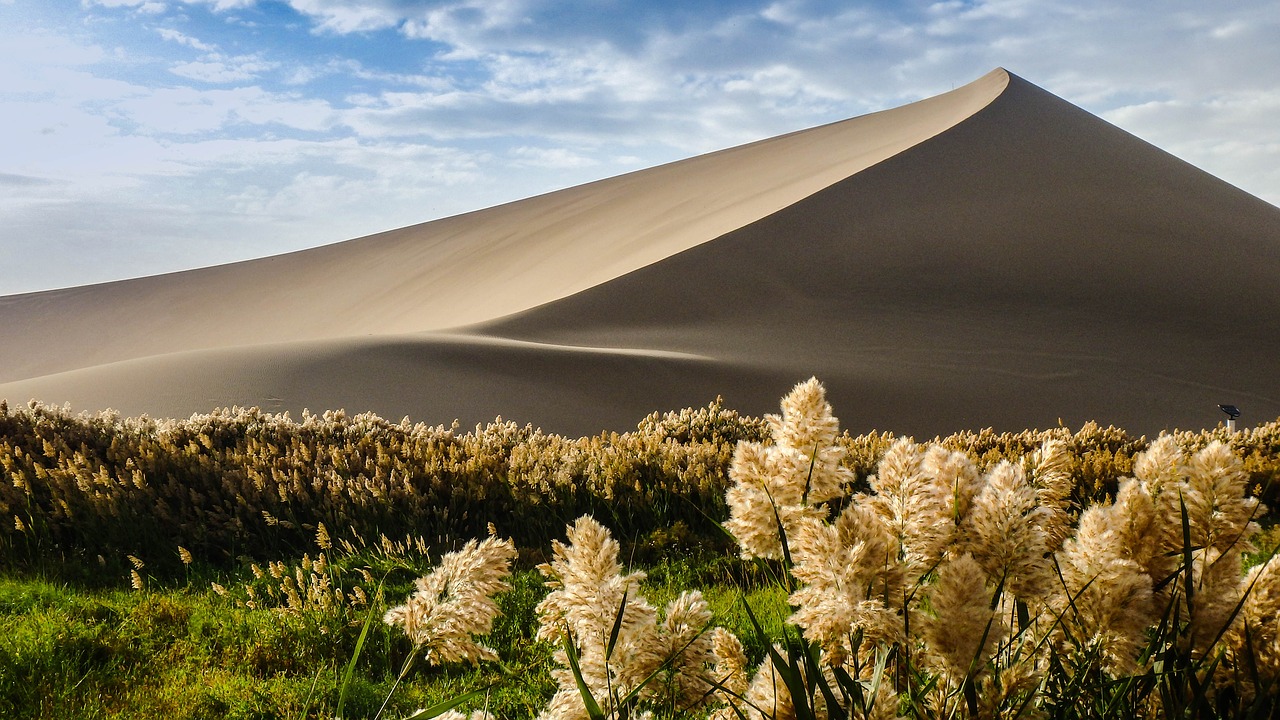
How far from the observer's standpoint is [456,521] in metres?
5.89

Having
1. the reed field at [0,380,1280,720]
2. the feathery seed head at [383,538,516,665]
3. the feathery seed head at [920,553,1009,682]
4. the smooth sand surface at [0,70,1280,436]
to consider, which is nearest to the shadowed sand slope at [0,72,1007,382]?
the smooth sand surface at [0,70,1280,436]

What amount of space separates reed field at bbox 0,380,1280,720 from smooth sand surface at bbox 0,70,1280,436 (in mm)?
6672

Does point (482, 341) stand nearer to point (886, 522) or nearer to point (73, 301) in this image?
point (886, 522)

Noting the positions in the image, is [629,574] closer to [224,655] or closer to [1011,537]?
[1011,537]

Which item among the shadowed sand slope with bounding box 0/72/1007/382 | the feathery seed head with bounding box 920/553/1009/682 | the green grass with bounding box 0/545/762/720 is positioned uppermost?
the shadowed sand slope with bounding box 0/72/1007/382

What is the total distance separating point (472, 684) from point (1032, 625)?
259 cm

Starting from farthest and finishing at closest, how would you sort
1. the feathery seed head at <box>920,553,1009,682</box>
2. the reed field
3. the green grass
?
1. the green grass
2. the reed field
3. the feathery seed head at <box>920,553,1009,682</box>

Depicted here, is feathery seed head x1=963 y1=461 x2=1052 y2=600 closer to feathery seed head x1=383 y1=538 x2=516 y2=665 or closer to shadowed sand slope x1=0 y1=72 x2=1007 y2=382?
feathery seed head x1=383 y1=538 x2=516 y2=665

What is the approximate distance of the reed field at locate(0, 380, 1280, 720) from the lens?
145 centimetres

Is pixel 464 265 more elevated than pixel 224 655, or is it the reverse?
A: pixel 464 265

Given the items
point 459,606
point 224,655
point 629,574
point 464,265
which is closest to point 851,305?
point 224,655

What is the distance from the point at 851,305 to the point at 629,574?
2126cm

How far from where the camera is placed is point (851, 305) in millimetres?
22109

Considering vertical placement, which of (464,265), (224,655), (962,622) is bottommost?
(224,655)
